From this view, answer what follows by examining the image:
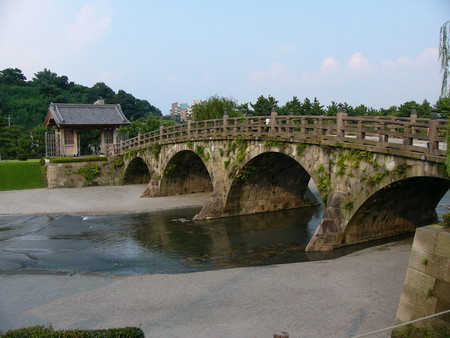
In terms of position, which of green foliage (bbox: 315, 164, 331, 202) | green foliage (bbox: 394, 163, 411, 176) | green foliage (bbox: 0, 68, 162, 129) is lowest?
green foliage (bbox: 315, 164, 331, 202)

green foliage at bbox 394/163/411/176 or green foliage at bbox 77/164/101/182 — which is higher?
green foliage at bbox 394/163/411/176

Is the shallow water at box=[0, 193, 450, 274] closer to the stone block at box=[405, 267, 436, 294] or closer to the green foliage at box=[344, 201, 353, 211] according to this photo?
the green foliage at box=[344, 201, 353, 211]

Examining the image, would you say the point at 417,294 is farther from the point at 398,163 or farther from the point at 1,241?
the point at 1,241

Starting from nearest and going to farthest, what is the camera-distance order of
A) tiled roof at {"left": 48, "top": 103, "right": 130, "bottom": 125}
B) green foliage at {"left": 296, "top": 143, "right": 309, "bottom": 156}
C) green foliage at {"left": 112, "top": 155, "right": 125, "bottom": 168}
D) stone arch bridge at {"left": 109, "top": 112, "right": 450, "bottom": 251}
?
stone arch bridge at {"left": 109, "top": 112, "right": 450, "bottom": 251} → green foliage at {"left": 296, "top": 143, "right": 309, "bottom": 156} → green foliage at {"left": 112, "top": 155, "right": 125, "bottom": 168} → tiled roof at {"left": 48, "top": 103, "right": 130, "bottom": 125}

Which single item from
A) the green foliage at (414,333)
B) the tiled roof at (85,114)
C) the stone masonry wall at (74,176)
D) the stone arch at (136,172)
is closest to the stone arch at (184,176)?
the stone arch at (136,172)

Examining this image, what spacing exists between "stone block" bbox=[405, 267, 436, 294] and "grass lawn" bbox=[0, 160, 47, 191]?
39.1 metres

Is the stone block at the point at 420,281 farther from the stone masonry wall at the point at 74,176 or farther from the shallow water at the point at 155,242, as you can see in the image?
the stone masonry wall at the point at 74,176

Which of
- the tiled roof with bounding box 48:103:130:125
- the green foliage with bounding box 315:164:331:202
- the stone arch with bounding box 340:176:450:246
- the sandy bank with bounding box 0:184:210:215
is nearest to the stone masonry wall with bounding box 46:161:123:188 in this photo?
the sandy bank with bounding box 0:184:210:215

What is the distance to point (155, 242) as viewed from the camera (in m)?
23.1

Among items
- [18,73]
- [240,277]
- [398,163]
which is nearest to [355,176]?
[398,163]

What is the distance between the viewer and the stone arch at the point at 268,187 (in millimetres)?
27322

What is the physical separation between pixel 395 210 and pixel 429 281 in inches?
417

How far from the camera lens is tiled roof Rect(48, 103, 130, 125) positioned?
157 feet

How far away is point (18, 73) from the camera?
318ft
